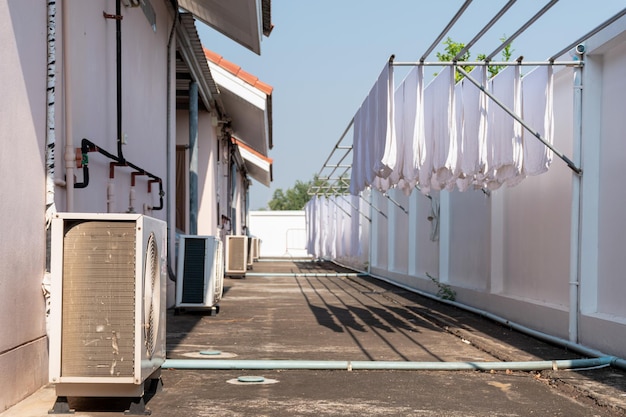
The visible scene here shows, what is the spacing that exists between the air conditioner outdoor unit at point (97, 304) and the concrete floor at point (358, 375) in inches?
9.7

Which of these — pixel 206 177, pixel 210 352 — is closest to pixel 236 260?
pixel 206 177

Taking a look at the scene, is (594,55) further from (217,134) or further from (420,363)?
(217,134)

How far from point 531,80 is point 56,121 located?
4.48m

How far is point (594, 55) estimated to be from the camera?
21.5 feet

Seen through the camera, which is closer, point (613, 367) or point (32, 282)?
point (32, 282)

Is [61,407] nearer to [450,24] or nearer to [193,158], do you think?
[450,24]

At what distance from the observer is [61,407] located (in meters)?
3.72

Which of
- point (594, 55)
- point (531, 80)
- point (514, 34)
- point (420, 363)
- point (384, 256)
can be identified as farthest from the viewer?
point (384, 256)

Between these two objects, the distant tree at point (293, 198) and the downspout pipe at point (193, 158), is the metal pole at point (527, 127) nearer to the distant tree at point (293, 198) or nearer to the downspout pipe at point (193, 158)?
the downspout pipe at point (193, 158)

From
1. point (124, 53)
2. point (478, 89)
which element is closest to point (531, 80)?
point (478, 89)

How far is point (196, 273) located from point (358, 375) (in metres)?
4.06

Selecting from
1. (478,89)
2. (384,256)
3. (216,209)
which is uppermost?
(478,89)

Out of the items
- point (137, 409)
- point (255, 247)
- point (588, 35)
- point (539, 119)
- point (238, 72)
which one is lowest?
point (255, 247)

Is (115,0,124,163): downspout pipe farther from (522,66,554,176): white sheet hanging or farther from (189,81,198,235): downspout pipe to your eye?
(189,81,198,235): downspout pipe
